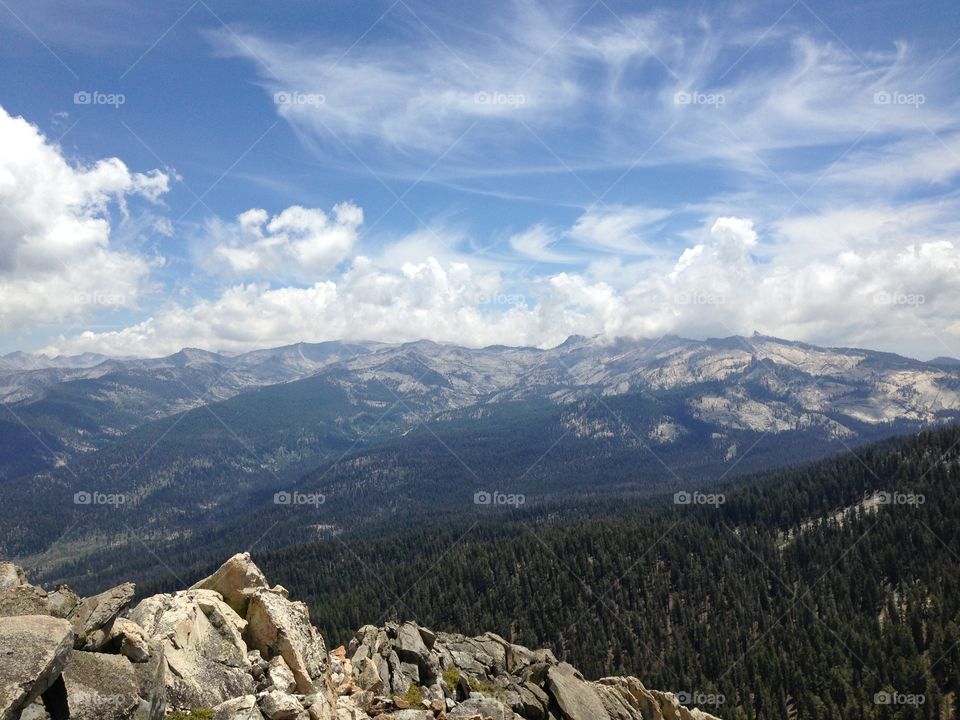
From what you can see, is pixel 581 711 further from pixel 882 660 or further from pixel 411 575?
pixel 411 575

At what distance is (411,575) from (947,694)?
137 m

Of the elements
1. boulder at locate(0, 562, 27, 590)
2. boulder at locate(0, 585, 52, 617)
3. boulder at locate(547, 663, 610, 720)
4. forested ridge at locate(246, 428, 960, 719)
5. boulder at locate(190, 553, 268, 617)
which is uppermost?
boulder at locate(0, 562, 27, 590)

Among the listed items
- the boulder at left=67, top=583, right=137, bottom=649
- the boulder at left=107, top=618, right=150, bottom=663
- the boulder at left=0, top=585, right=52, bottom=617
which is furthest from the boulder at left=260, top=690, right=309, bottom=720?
the boulder at left=0, top=585, right=52, bottom=617

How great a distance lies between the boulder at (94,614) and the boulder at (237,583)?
1252 cm

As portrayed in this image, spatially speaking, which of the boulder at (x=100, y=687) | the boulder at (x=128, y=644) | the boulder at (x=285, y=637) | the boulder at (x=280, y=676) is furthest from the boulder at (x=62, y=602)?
the boulder at (x=280, y=676)

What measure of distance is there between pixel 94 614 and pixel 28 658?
527 centimetres

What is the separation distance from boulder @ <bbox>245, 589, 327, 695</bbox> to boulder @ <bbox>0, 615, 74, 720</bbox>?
51.1 ft

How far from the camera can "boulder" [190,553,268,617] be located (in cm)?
3669

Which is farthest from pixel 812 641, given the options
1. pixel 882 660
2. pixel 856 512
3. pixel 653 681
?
pixel 856 512

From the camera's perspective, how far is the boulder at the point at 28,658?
17375 mm

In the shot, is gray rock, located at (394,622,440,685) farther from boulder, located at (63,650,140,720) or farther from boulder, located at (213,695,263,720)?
boulder, located at (63,650,140,720)

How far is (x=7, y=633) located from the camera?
18156 mm

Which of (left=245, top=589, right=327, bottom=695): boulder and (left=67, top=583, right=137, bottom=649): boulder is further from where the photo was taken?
(left=245, top=589, right=327, bottom=695): boulder

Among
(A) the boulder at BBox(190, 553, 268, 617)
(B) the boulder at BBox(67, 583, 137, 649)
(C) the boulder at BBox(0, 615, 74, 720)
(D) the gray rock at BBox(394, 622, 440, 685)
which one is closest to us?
(C) the boulder at BBox(0, 615, 74, 720)
